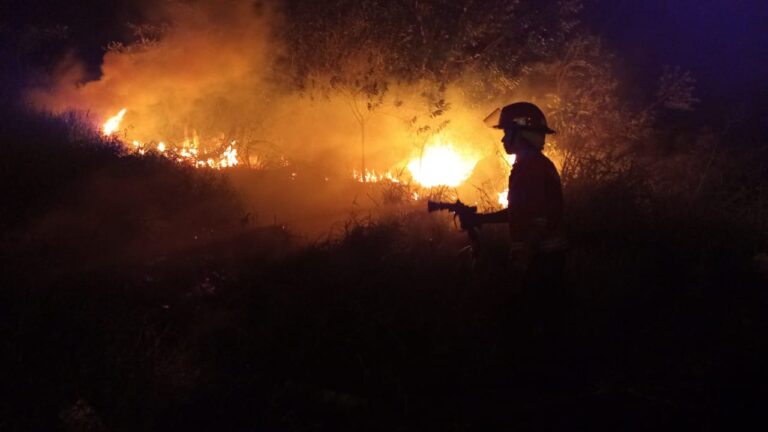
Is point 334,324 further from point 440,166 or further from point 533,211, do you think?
point 440,166

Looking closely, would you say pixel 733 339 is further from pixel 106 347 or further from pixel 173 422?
pixel 106 347

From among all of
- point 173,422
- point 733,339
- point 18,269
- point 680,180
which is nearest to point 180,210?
point 18,269

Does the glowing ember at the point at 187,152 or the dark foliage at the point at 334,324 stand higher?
the glowing ember at the point at 187,152

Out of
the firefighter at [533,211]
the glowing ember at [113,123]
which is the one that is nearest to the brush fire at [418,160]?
the glowing ember at [113,123]

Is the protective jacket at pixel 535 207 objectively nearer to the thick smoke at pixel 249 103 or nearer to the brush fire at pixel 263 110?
the brush fire at pixel 263 110

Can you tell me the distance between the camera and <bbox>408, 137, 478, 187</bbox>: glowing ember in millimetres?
10992

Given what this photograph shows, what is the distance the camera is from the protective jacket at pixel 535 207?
4.94 meters

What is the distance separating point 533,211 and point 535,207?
1.3 inches

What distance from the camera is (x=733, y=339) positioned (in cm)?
592

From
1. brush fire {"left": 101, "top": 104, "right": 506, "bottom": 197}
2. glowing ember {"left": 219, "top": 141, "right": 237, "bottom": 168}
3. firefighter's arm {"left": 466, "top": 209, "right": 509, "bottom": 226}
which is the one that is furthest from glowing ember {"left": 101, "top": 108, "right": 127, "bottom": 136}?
firefighter's arm {"left": 466, "top": 209, "right": 509, "bottom": 226}

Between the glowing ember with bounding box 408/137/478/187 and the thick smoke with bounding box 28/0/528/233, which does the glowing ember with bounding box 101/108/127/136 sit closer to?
the thick smoke with bounding box 28/0/528/233

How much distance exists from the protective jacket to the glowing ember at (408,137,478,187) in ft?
18.7

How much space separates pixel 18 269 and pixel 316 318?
2.39 metres

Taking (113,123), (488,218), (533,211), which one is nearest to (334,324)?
(488,218)
